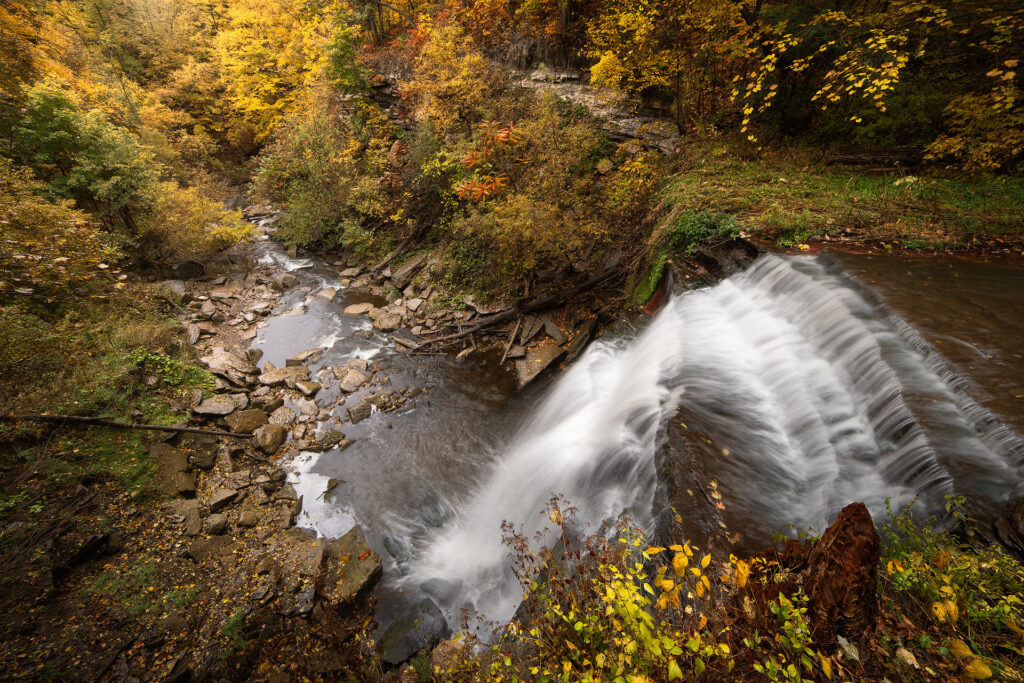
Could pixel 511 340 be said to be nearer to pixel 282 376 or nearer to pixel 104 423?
pixel 282 376

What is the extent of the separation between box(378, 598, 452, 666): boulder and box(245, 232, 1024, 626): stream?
8.1 inches

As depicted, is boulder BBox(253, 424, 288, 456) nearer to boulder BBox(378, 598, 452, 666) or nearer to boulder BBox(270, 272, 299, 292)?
boulder BBox(378, 598, 452, 666)

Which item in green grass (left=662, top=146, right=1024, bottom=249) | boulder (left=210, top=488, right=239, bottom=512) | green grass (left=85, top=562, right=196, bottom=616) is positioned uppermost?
green grass (left=662, top=146, right=1024, bottom=249)

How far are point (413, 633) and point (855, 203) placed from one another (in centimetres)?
1040

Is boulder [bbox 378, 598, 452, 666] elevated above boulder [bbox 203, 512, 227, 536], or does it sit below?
below

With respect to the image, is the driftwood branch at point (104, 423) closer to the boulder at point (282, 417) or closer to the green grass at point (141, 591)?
the boulder at point (282, 417)

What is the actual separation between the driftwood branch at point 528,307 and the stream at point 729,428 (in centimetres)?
177

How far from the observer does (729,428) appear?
4.64 metres

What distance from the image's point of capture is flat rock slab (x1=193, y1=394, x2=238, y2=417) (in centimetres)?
781

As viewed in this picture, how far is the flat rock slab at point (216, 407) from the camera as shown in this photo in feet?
25.6

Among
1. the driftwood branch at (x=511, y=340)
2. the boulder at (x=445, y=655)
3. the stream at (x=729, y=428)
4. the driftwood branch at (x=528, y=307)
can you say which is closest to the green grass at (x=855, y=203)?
the stream at (x=729, y=428)

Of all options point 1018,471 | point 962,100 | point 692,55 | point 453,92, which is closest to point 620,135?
point 692,55

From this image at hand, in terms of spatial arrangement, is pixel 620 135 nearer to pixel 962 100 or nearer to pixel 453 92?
pixel 453 92

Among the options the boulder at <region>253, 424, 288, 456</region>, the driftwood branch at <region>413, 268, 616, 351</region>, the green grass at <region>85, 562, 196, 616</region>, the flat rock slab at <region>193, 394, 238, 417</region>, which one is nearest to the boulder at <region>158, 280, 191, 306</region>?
the flat rock slab at <region>193, 394, 238, 417</region>
